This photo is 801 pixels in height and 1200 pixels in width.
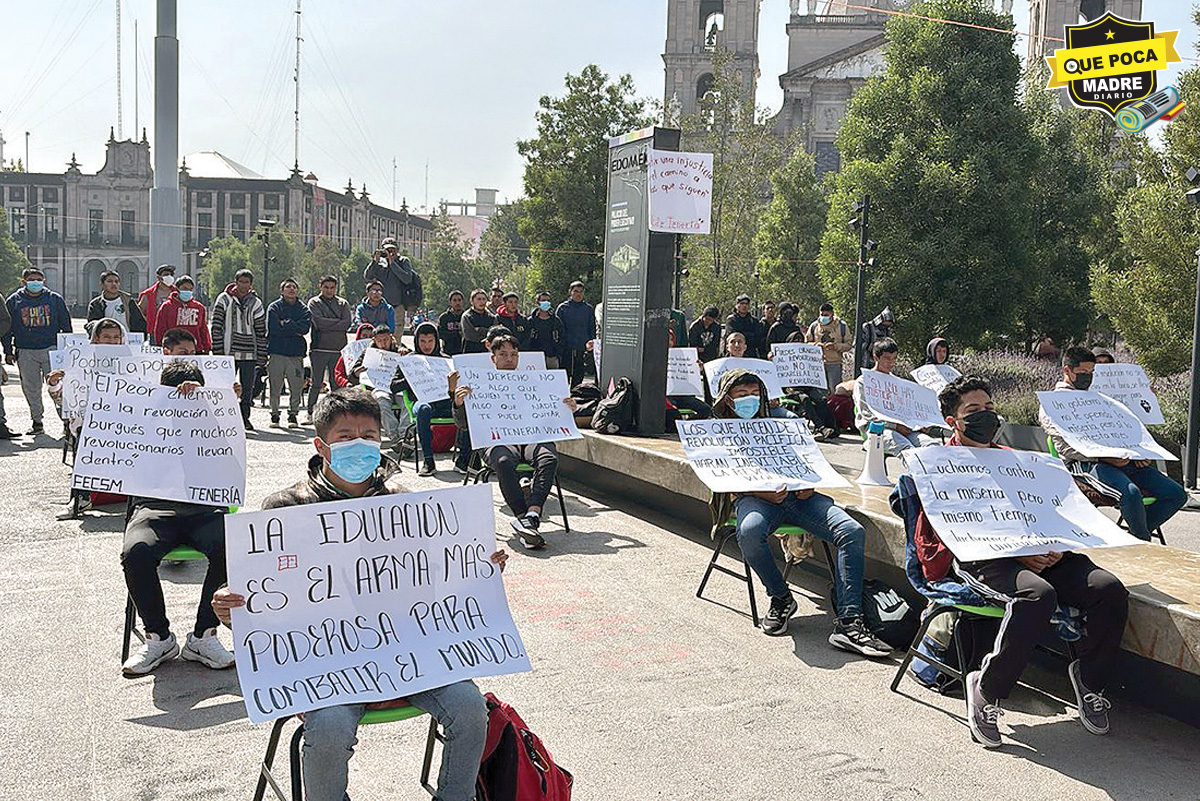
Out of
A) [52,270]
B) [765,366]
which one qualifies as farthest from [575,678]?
[52,270]

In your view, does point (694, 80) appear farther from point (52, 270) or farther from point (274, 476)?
point (52, 270)

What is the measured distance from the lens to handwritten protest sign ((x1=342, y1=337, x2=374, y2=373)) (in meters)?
14.2

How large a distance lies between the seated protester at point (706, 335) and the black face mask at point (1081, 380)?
29.6ft

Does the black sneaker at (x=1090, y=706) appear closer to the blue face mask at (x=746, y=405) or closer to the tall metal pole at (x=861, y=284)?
the blue face mask at (x=746, y=405)

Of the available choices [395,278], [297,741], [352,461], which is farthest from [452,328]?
[297,741]

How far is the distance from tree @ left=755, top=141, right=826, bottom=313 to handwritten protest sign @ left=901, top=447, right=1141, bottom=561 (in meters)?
31.3

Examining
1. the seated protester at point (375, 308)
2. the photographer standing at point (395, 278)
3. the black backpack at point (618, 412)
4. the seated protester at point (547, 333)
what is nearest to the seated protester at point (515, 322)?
the seated protester at point (547, 333)

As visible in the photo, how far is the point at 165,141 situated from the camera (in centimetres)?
3114

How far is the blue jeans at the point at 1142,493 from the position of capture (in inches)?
293

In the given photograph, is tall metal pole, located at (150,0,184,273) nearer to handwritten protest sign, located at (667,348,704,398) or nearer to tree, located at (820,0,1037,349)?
tree, located at (820,0,1037,349)

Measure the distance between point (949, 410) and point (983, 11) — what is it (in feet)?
67.5

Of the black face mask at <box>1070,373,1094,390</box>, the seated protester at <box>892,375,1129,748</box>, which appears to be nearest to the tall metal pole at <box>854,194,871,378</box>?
the black face mask at <box>1070,373,1094,390</box>

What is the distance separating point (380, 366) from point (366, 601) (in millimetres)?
9599

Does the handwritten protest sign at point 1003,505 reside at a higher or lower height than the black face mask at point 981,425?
lower
